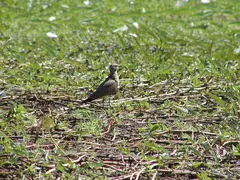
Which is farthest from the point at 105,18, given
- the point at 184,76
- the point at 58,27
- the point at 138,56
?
the point at 184,76

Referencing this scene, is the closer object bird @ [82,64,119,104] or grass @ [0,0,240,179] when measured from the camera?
grass @ [0,0,240,179]

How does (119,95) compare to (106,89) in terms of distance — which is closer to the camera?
(106,89)

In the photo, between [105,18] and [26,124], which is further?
[105,18]

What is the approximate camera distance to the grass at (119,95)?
422cm

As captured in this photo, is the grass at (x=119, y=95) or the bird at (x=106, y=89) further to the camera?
the bird at (x=106, y=89)

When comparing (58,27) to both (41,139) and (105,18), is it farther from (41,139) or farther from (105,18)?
(41,139)

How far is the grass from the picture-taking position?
422 centimetres

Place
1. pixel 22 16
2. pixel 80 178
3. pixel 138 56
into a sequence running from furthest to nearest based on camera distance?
1. pixel 22 16
2. pixel 138 56
3. pixel 80 178

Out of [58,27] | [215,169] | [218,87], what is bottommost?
[215,169]

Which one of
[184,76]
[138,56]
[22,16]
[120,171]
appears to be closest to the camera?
[120,171]

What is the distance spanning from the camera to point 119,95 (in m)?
6.11

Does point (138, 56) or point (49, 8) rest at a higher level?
point (49, 8)

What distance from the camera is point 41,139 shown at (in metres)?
4.70

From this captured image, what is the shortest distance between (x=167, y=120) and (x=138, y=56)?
2.38 m
